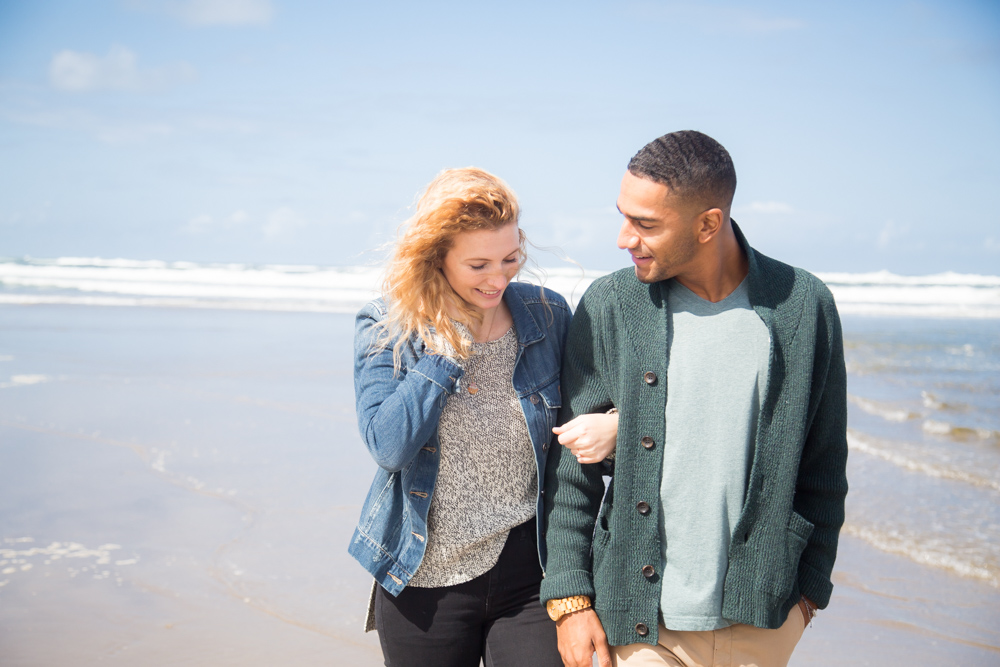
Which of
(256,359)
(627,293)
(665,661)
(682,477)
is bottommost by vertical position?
(256,359)

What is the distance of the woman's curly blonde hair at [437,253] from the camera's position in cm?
222

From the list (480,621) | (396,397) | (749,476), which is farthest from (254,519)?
(749,476)

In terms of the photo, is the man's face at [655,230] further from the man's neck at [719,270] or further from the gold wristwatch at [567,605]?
the gold wristwatch at [567,605]

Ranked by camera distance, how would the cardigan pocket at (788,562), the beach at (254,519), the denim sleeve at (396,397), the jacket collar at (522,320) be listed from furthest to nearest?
the beach at (254,519) → the jacket collar at (522,320) → the denim sleeve at (396,397) → the cardigan pocket at (788,562)

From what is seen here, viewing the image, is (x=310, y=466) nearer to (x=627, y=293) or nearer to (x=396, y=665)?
(x=396, y=665)

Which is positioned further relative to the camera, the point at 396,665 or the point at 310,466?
the point at 310,466

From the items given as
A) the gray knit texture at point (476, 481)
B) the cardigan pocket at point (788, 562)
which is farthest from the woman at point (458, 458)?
the cardigan pocket at point (788, 562)

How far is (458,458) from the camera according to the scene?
2248 mm

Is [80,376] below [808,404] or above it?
below

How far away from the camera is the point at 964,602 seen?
13.1ft

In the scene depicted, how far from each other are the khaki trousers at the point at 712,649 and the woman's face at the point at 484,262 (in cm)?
103

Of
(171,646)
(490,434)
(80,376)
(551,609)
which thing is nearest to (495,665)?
(551,609)

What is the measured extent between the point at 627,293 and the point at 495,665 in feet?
3.66

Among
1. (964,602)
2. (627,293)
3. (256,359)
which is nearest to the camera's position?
(627,293)
